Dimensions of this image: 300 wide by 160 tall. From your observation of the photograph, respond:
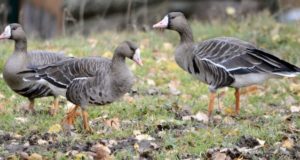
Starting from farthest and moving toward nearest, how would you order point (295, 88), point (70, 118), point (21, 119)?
point (295, 88) < point (21, 119) < point (70, 118)

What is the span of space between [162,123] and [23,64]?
196 cm

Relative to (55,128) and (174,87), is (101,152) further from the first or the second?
(174,87)

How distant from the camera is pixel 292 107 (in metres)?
10.6

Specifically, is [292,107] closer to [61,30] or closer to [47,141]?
[47,141]

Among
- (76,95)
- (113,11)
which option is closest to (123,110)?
(76,95)

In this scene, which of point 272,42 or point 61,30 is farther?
point 61,30

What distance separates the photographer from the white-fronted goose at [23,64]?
31.9 ft

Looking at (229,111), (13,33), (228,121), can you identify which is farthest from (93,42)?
(228,121)

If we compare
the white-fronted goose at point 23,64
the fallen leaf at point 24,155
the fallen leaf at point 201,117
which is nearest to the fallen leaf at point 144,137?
the fallen leaf at point 201,117

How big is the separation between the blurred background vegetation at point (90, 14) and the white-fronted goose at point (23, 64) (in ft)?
16.2

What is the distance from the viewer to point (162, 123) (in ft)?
30.0

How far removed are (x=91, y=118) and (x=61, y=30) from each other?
22.4 ft

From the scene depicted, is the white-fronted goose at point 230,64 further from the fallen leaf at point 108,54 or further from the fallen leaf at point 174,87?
the fallen leaf at point 108,54

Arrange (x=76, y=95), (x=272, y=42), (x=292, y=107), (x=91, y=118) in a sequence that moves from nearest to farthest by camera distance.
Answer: (x=76, y=95) < (x=91, y=118) < (x=292, y=107) < (x=272, y=42)
